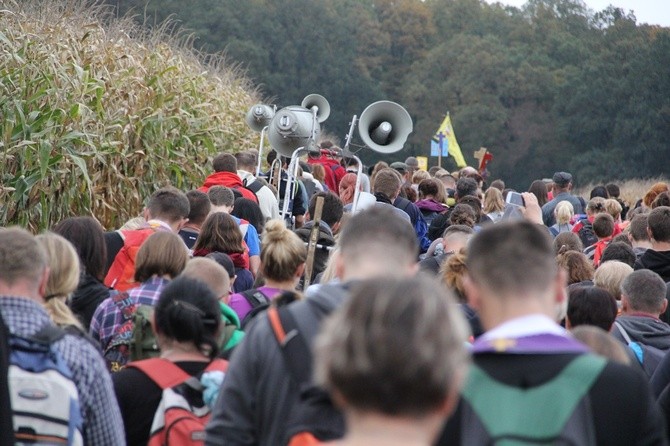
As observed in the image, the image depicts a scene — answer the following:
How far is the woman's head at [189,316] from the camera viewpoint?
4418 mm

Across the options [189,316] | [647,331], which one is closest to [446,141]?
[647,331]

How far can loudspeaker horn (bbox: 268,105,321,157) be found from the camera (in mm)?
12328

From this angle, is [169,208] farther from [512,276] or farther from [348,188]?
[348,188]

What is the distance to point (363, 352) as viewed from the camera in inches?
88.4

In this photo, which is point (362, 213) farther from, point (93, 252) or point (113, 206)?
point (113, 206)

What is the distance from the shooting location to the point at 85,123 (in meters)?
11.1

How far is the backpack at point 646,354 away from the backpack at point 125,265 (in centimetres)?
293

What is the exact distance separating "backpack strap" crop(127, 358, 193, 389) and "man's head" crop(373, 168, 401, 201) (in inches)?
278

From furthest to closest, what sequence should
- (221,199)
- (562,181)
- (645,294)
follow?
(562,181), (221,199), (645,294)

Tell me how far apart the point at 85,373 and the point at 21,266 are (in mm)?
462

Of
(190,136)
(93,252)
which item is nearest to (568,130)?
(190,136)

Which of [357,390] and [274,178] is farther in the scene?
[274,178]

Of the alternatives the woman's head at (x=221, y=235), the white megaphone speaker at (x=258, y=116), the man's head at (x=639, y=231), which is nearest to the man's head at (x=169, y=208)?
the woman's head at (x=221, y=235)

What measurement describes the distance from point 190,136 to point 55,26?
2.97 m
